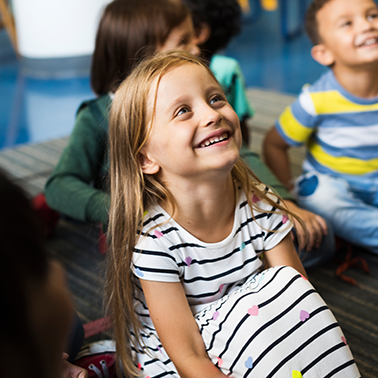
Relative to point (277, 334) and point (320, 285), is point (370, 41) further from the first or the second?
point (277, 334)

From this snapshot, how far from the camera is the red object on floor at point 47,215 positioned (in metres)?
1.35

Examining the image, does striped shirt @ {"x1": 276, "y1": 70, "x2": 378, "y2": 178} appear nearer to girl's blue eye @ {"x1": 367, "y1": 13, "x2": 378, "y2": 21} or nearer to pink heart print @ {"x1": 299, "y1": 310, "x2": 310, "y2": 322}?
girl's blue eye @ {"x1": 367, "y1": 13, "x2": 378, "y2": 21}

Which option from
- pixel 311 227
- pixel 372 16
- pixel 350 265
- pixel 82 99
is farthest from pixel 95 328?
pixel 82 99

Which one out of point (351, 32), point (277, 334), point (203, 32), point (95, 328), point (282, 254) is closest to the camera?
point (277, 334)

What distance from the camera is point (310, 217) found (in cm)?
→ 104

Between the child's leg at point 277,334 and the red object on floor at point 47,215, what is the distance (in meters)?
0.79

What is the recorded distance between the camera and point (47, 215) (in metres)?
1.37

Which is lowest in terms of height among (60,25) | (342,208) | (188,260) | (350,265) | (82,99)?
(82,99)

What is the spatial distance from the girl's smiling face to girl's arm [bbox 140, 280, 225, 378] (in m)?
0.18

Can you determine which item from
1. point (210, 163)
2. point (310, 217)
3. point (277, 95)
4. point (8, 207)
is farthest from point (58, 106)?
point (8, 207)

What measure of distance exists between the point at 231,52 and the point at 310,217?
336 centimetres

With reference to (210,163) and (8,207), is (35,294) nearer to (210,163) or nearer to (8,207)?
(8,207)

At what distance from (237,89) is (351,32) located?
1.15 ft

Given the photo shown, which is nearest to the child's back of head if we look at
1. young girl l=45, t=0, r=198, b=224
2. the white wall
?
young girl l=45, t=0, r=198, b=224
